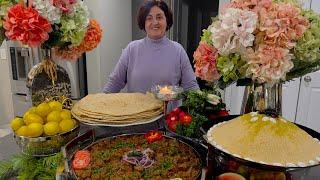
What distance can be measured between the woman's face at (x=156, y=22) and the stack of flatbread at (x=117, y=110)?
2.12 feet

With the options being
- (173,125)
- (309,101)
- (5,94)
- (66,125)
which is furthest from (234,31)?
(5,94)

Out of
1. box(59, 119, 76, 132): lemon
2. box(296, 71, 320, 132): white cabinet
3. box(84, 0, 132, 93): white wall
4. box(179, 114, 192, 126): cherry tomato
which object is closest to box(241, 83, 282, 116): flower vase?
box(179, 114, 192, 126): cherry tomato

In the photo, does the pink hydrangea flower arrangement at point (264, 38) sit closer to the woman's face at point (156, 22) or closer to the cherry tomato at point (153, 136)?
the cherry tomato at point (153, 136)

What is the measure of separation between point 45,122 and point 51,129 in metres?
0.07

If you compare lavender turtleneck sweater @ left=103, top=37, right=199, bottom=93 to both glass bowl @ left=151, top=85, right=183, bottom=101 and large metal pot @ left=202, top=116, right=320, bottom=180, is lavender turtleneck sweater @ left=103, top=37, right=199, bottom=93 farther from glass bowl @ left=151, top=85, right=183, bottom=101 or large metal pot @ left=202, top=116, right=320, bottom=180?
large metal pot @ left=202, top=116, right=320, bottom=180

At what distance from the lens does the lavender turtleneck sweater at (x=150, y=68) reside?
5.68ft

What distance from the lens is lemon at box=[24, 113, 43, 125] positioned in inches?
37.9

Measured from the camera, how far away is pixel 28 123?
3.17ft

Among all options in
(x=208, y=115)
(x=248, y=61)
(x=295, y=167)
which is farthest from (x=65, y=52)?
(x=295, y=167)

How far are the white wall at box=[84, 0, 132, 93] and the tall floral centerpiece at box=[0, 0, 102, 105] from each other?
1.63 m

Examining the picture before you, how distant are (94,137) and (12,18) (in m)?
0.49

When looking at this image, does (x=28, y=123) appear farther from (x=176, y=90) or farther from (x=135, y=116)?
(x=176, y=90)

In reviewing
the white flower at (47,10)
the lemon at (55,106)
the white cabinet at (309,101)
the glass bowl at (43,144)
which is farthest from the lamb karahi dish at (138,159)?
the white cabinet at (309,101)

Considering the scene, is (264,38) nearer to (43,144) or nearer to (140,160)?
(140,160)
